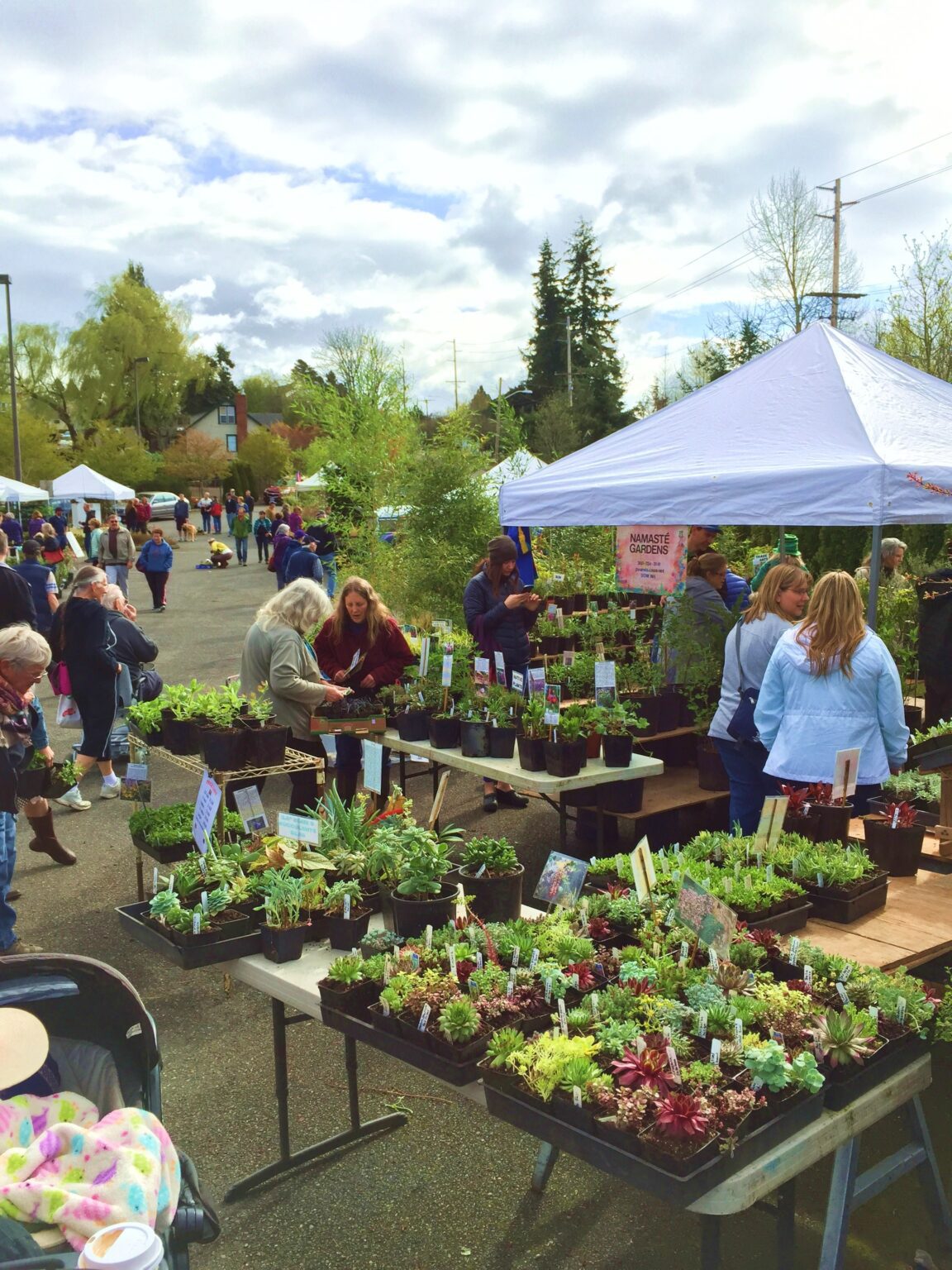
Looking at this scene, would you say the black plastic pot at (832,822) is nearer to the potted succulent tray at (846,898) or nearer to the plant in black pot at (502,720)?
the potted succulent tray at (846,898)

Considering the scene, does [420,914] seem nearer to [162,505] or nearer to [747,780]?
[747,780]

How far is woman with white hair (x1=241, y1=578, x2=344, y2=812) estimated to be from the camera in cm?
491

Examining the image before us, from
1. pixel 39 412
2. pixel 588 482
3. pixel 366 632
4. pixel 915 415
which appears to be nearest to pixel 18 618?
pixel 366 632

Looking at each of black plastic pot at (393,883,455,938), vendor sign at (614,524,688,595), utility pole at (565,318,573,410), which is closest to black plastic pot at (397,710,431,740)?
black plastic pot at (393,883,455,938)

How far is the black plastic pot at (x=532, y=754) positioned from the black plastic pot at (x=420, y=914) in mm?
1797

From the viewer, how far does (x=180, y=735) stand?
169 inches

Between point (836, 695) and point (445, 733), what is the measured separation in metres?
2.01

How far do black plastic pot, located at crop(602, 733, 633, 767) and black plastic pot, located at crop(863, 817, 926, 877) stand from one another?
1444 millimetres

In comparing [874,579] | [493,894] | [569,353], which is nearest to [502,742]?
[493,894]

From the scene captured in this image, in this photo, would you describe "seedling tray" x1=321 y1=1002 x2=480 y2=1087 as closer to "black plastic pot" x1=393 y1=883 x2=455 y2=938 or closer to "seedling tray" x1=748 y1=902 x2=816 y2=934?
"black plastic pot" x1=393 y1=883 x2=455 y2=938

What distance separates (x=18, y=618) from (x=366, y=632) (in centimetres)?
278

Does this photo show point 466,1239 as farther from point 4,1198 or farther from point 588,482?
point 588,482

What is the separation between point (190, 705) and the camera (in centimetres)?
428

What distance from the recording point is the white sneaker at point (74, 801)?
6734 millimetres
